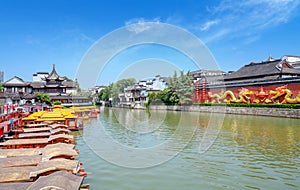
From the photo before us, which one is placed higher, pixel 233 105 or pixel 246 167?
pixel 233 105

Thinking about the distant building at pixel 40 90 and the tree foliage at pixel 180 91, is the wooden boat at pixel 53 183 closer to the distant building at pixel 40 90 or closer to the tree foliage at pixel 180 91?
the tree foliage at pixel 180 91

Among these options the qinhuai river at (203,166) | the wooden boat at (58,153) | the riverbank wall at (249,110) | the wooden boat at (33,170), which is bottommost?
the qinhuai river at (203,166)

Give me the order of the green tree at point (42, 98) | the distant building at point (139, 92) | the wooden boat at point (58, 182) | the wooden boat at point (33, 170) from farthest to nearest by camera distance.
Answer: the distant building at point (139, 92) < the green tree at point (42, 98) < the wooden boat at point (33, 170) < the wooden boat at point (58, 182)

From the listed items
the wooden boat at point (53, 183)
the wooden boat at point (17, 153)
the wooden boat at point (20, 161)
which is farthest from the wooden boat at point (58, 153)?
the wooden boat at point (53, 183)

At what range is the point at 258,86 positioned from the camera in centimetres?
3112

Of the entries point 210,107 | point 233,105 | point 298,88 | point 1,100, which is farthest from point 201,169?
point 1,100

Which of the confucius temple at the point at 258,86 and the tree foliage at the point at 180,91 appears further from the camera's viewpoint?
the tree foliage at the point at 180,91

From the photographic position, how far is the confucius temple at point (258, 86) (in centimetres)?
2719

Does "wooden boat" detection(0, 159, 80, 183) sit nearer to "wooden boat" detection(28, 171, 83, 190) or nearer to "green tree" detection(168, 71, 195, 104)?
"wooden boat" detection(28, 171, 83, 190)

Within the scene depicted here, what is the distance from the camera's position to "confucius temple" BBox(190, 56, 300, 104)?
2719cm

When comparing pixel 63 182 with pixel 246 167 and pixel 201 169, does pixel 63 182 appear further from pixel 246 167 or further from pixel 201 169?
pixel 246 167

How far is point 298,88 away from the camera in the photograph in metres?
26.2

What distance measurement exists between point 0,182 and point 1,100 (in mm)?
40048

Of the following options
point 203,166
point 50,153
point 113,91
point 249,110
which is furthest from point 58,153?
point 113,91
